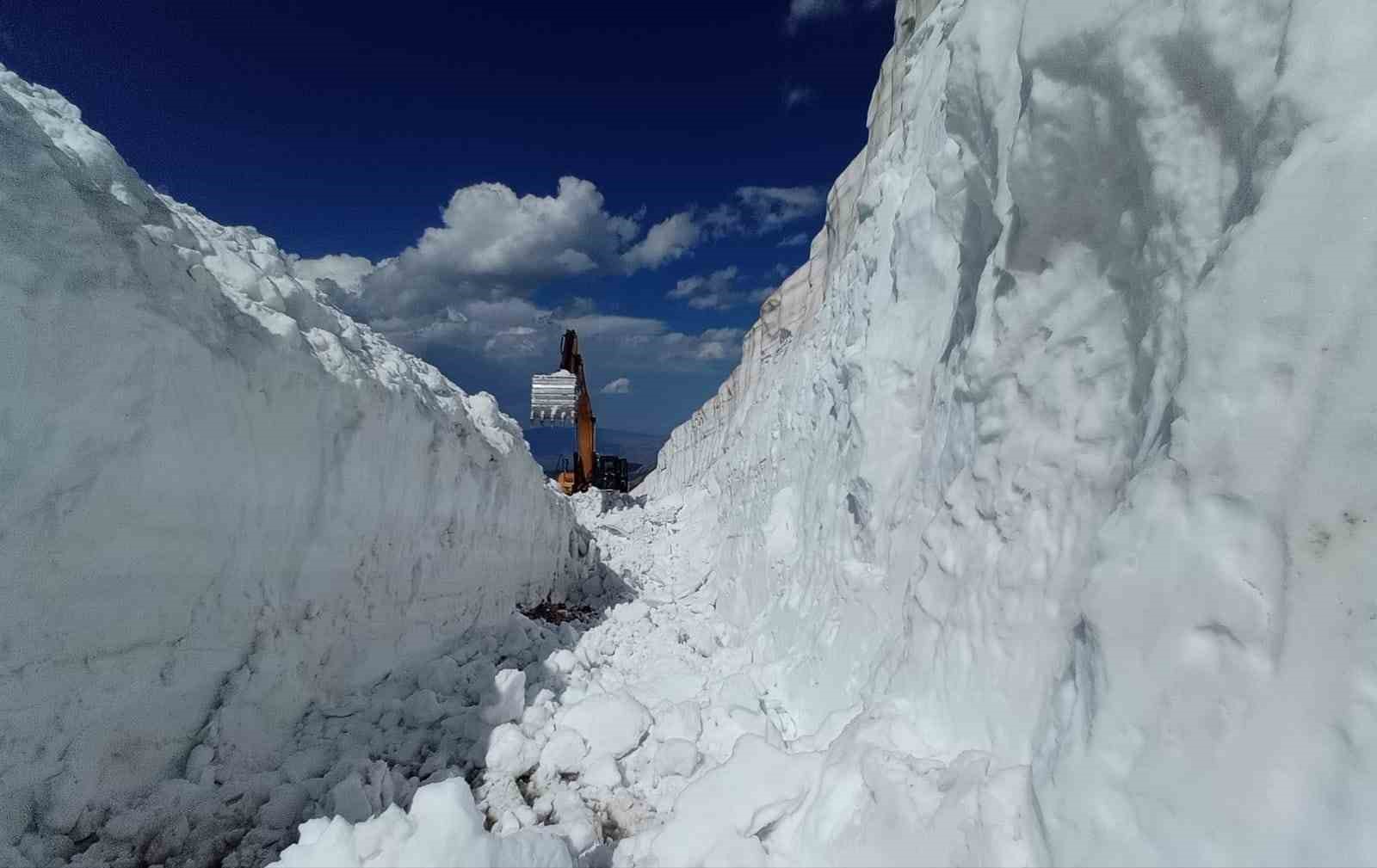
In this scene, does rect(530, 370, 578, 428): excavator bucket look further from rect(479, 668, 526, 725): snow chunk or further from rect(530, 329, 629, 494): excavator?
rect(479, 668, 526, 725): snow chunk

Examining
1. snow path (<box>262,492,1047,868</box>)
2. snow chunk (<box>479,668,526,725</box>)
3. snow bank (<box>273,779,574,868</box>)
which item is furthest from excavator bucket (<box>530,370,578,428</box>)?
snow bank (<box>273,779,574,868</box>)

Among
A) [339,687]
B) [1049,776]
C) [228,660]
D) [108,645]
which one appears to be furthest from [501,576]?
[1049,776]

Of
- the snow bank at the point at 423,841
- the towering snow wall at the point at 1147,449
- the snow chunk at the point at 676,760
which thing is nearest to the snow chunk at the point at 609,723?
the snow chunk at the point at 676,760

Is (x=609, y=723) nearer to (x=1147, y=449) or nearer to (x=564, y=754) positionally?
(x=564, y=754)

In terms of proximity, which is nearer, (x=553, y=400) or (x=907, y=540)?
(x=907, y=540)

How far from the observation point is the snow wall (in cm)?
284

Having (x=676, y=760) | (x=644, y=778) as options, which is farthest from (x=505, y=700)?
(x=676, y=760)

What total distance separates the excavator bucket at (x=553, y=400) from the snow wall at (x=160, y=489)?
13561 millimetres

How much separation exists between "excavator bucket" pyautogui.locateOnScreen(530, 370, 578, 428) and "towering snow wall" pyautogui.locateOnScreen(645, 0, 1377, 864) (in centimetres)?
1546

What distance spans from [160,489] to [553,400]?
16.0 metres

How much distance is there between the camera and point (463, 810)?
263 centimetres

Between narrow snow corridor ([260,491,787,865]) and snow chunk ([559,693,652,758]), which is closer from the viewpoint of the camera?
narrow snow corridor ([260,491,787,865])

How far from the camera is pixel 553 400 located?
63.3ft

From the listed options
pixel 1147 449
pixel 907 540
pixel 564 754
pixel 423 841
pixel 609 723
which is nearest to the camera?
pixel 1147 449
